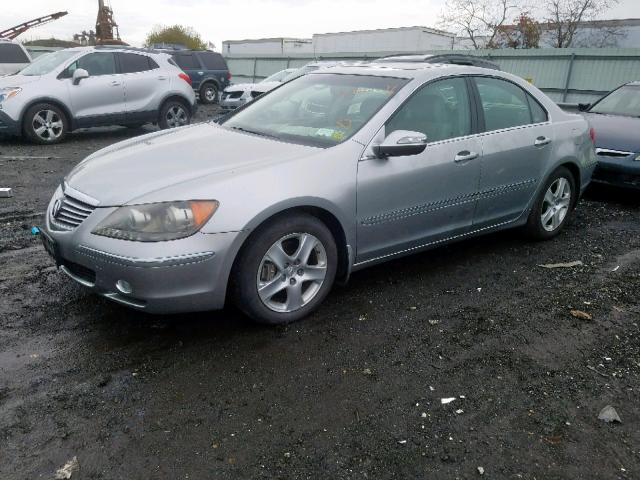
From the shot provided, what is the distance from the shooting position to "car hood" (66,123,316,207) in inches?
→ 128

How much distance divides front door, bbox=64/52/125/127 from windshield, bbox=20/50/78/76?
249 mm

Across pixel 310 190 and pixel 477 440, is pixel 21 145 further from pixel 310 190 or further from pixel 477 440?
pixel 477 440

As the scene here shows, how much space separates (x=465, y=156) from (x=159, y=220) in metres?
2.31

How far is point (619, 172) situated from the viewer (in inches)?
268

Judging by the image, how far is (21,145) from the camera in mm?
10156

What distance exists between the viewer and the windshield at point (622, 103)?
25.7ft

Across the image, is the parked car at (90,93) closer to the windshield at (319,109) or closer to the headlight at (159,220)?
the windshield at (319,109)

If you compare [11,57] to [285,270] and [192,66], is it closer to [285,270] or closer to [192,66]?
[192,66]

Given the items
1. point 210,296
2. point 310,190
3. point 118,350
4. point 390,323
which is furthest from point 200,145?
point 390,323

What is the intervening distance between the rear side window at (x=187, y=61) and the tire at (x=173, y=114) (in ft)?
28.6

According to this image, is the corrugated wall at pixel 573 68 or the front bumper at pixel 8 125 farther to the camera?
the corrugated wall at pixel 573 68

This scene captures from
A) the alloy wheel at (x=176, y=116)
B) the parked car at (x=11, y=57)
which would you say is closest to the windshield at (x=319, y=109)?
the alloy wheel at (x=176, y=116)

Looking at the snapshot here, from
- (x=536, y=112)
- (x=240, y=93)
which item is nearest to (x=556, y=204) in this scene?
(x=536, y=112)

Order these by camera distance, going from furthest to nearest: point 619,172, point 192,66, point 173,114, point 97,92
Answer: point 192,66, point 173,114, point 97,92, point 619,172
